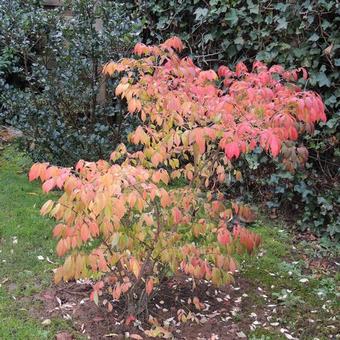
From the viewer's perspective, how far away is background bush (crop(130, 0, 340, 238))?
4484mm

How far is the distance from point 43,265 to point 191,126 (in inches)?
71.2

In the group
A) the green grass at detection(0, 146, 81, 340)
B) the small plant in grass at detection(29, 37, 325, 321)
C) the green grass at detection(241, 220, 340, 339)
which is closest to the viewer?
the small plant in grass at detection(29, 37, 325, 321)

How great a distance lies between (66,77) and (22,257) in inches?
77.8

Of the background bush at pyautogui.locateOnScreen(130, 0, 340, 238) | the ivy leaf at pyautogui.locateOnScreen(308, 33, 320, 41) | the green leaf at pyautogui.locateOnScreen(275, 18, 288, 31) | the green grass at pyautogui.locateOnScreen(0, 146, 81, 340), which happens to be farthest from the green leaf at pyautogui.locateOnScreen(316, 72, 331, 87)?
the green grass at pyautogui.locateOnScreen(0, 146, 81, 340)

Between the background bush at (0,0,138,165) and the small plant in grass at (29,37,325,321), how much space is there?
1.94m

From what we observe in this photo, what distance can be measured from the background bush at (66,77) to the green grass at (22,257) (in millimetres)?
546

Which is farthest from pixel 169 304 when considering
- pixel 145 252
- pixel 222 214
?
pixel 222 214

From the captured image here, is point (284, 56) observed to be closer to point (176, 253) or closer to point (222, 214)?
point (222, 214)

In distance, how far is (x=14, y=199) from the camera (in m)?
5.14

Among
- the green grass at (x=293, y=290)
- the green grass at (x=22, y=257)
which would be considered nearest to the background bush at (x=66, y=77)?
the green grass at (x=22, y=257)

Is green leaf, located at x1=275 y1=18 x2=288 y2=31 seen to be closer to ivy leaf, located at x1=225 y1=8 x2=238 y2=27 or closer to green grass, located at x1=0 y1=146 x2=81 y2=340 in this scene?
ivy leaf, located at x1=225 y1=8 x2=238 y2=27

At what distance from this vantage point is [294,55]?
15.4ft

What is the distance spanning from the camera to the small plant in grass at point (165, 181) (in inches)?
97.5

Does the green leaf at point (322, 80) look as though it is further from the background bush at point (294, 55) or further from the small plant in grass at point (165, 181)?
the small plant in grass at point (165, 181)
